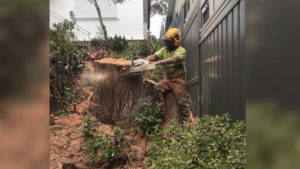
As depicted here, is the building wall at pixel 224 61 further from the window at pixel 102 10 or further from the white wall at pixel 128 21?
the white wall at pixel 128 21

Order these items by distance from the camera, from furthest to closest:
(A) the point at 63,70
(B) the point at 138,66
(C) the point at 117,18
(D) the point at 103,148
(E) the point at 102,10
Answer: (C) the point at 117,18 < (E) the point at 102,10 < (A) the point at 63,70 < (B) the point at 138,66 < (D) the point at 103,148

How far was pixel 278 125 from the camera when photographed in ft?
Result: 2.66

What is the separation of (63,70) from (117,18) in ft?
56.3

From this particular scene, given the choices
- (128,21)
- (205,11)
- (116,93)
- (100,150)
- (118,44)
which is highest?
(128,21)

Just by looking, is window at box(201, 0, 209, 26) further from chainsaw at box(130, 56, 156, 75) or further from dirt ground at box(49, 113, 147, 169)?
dirt ground at box(49, 113, 147, 169)

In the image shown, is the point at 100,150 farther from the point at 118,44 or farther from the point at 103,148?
the point at 118,44

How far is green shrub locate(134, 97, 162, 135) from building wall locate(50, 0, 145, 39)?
17.8 m

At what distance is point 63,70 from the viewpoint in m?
9.35

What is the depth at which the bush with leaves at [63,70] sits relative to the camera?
881cm

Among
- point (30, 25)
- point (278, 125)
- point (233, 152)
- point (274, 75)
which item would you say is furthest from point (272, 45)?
point (233, 152)

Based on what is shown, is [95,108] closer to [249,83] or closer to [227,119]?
[227,119]

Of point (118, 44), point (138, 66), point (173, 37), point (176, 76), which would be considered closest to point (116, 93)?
point (138, 66)

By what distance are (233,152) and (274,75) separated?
2.69m

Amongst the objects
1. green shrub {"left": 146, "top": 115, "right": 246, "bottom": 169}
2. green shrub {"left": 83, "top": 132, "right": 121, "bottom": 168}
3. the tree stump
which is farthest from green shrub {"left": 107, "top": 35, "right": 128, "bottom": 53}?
green shrub {"left": 146, "top": 115, "right": 246, "bottom": 169}
